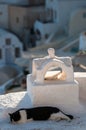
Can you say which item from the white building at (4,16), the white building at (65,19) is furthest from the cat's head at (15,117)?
the white building at (4,16)

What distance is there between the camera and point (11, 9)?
120ft

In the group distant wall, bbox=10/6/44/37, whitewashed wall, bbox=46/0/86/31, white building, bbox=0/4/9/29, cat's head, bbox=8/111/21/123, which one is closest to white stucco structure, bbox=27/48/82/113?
cat's head, bbox=8/111/21/123

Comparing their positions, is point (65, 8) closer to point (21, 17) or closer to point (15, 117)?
point (21, 17)

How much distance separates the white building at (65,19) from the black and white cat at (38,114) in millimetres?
24622

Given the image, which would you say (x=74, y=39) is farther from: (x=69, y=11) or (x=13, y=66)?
(x=13, y=66)

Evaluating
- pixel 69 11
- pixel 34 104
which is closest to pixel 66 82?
pixel 34 104

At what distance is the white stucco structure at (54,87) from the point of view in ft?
32.3

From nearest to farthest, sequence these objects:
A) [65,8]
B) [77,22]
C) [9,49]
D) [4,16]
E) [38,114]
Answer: [38,114] → [9,49] → [77,22] → [65,8] → [4,16]

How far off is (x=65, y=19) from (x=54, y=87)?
25778 mm

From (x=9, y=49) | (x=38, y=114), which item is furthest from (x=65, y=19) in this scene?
(x=38, y=114)

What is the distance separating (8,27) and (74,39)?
6977mm

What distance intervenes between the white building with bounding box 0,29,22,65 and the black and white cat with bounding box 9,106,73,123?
1931 centimetres

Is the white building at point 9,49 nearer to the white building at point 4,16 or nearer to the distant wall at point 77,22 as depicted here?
the distant wall at point 77,22

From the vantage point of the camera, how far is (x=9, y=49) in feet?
95.5
